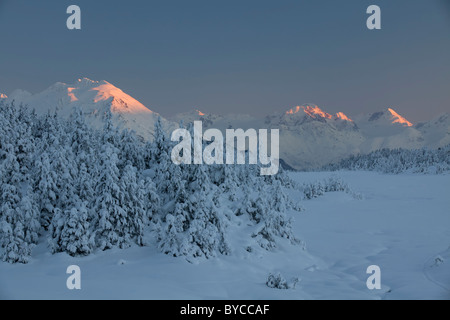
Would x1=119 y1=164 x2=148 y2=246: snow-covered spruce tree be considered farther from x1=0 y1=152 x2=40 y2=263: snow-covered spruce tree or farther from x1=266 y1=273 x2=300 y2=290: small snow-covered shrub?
x1=266 y1=273 x2=300 y2=290: small snow-covered shrub

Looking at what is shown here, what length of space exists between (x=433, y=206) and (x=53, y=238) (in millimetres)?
40055

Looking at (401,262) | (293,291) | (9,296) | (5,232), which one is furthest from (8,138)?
A: (401,262)

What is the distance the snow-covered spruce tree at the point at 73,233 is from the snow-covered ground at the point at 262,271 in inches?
20.4

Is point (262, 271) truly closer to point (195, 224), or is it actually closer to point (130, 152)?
point (195, 224)

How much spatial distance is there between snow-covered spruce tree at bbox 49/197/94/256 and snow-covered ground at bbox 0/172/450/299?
519 mm

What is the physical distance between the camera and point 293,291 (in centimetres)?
1165

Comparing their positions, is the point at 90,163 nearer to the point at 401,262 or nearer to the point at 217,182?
the point at 217,182

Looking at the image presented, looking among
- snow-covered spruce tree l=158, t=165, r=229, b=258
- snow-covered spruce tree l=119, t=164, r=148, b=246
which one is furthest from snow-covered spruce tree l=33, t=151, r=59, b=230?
snow-covered spruce tree l=158, t=165, r=229, b=258

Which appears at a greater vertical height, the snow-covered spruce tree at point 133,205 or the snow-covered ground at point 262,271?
the snow-covered spruce tree at point 133,205

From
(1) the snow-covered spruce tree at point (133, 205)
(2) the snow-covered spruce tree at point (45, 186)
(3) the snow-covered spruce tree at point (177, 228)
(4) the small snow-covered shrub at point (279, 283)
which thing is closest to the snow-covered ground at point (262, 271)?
(4) the small snow-covered shrub at point (279, 283)

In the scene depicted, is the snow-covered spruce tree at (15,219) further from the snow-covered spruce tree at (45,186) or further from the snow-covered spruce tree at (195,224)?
the snow-covered spruce tree at (195,224)

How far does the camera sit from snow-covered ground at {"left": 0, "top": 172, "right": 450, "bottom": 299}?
1079 centimetres

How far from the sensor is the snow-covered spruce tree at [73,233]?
1574 cm
